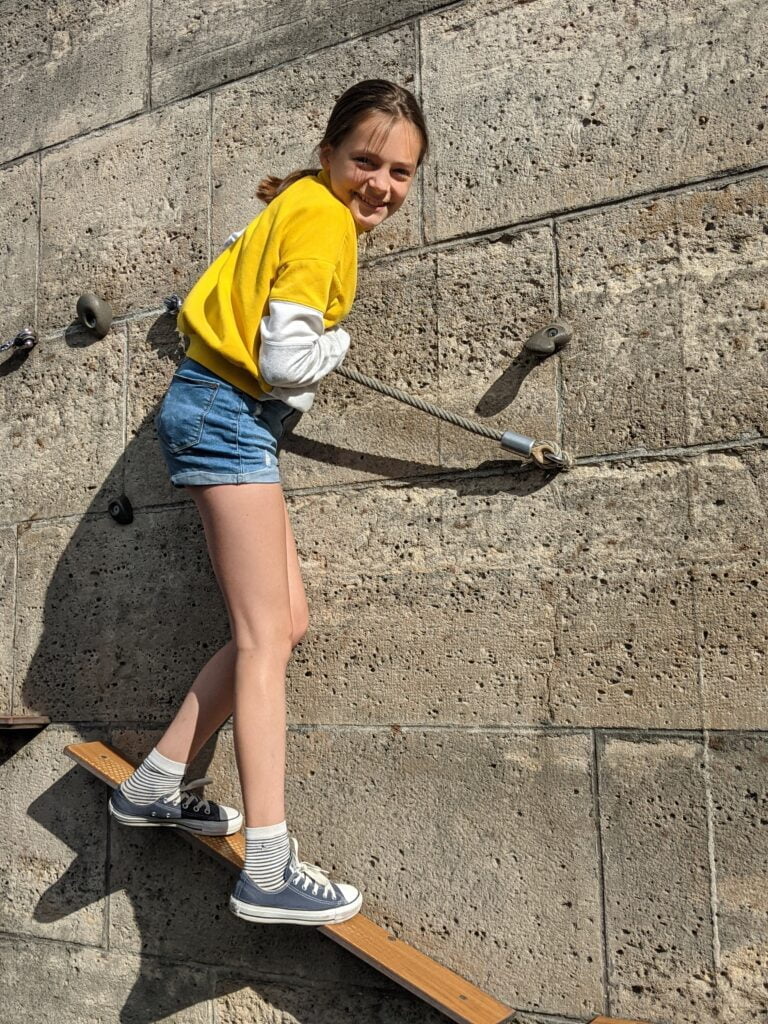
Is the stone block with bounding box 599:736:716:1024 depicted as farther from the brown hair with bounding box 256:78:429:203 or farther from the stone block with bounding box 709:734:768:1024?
the brown hair with bounding box 256:78:429:203

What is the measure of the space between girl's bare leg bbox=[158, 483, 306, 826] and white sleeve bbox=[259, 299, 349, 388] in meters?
0.30

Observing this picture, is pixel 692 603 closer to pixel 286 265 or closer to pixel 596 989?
pixel 596 989

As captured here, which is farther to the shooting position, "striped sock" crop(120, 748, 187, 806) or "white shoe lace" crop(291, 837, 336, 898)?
"striped sock" crop(120, 748, 187, 806)

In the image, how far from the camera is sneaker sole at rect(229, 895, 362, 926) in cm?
254

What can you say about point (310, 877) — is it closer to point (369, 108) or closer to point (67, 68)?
point (369, 108)

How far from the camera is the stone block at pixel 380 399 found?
3.04m

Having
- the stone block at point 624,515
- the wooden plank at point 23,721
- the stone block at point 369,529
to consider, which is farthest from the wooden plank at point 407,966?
the stone block at point 624,515

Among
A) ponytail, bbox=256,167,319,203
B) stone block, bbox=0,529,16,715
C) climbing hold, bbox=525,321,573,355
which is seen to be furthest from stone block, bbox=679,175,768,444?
stone block, bbox=0,529,16,715

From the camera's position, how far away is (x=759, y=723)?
8.16 ft

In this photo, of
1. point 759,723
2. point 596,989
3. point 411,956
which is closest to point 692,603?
point 759,723

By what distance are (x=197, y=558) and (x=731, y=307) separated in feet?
5.52

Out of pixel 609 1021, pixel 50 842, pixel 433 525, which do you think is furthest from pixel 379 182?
pixel 50 842

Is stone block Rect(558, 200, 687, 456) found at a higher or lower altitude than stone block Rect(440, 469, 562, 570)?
higher

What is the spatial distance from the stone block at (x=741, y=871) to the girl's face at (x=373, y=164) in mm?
1571
